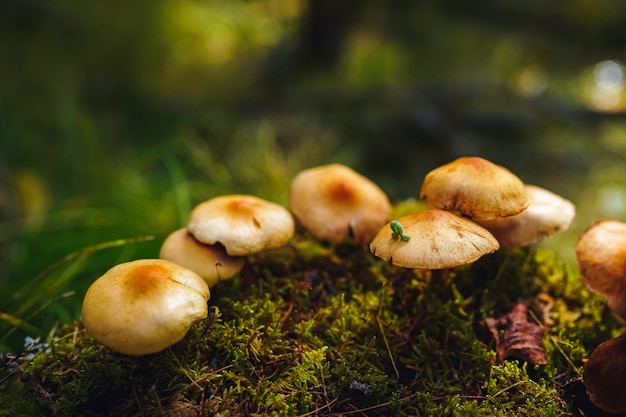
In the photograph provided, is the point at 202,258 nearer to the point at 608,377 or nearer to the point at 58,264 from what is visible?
the point at 58,264

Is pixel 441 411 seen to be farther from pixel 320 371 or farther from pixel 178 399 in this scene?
pixel 178 399

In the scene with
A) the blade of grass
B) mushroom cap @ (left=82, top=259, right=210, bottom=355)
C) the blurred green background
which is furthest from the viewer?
the blurred green background

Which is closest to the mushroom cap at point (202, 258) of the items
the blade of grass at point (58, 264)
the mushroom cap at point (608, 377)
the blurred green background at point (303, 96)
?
the blade of grass at point (58, 264)

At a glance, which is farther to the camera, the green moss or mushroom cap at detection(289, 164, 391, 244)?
mushroom cap at detection(289, 164, 391, 244)

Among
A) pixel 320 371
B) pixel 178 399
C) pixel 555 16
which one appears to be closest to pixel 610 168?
pixel 555 16

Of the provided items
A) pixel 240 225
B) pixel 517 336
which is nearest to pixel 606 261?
pixel 517 336

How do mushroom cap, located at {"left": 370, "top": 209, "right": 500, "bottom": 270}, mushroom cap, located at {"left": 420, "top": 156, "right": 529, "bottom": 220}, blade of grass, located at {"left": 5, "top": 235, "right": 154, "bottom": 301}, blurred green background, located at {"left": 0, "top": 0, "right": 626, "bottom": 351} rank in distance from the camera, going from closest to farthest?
mushroom cap, located at {"left": 370, "top": 209, "right": 500, "bottom": 270} → mushroom cap, located at {"left": 420, "top": 156, "right": 529, "bottom": 220} → blade of grass, located at {"left": 5, "top": 235, "right": 154, "bottom": 301} → blurred green background, located at {"left": 0, "top": 0, "right": 626, "bottom": 351}

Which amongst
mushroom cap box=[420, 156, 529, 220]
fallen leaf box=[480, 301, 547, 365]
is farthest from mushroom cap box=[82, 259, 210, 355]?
fallen leaf box=[480, 301, 547, 365]

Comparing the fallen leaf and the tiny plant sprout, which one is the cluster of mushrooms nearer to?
the tiny plant sprout
